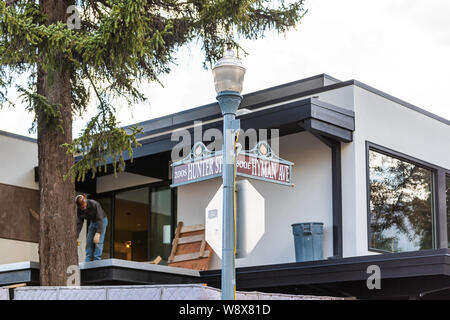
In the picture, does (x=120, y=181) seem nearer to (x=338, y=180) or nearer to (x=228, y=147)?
(x=338, y=180)

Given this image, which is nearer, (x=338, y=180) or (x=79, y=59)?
(x=79, y=59)

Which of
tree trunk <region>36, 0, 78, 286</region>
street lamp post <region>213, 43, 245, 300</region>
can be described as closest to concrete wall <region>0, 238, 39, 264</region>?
tree trunk <region>36, 0, 78, 286</region>

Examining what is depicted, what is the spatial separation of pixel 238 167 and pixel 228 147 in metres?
0.55

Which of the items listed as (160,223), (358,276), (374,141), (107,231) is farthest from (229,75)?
(107,231)

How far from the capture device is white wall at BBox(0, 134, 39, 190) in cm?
1928

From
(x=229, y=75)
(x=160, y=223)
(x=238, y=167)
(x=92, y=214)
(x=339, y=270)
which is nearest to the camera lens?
(x=229, y=75)

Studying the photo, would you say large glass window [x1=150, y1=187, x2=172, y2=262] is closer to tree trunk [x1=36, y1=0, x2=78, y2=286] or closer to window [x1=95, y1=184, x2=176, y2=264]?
window [x1=95, y1=184, x2=176, y2=264]

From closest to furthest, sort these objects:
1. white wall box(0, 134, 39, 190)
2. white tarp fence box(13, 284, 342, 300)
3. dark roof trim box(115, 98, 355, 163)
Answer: white tarp fence box(13, 284, 342, 300), dark roof trim box(115, 98, 355, 163), white wall box(0, 134, 39, 190)

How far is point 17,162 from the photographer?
1959 cm

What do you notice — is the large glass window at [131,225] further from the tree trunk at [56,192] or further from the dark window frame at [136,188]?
the tree trunk at [56,192]

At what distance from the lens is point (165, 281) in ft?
46.5

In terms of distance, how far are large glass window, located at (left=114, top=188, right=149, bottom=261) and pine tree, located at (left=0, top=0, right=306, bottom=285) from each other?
528cm
